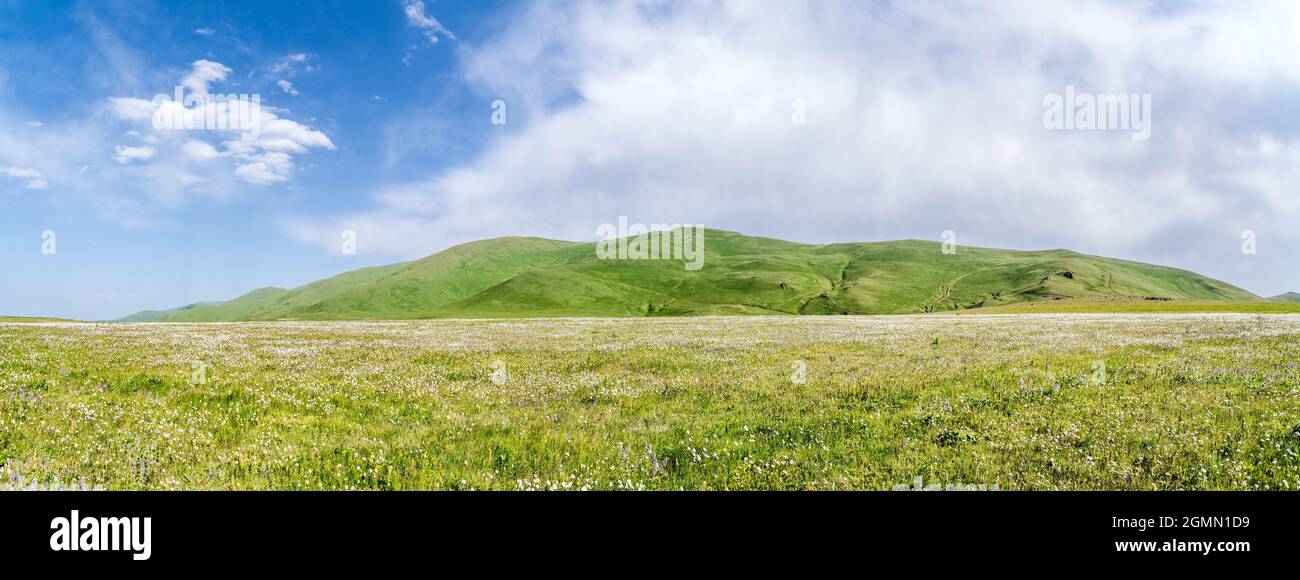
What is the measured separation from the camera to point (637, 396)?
11.8 meters

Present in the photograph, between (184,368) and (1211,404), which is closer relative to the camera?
(1211,404)

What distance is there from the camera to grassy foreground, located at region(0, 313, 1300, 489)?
6.21 metres

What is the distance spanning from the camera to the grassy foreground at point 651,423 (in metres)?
6.21

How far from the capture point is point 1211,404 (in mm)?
9461

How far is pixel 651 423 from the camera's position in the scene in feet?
30.5
